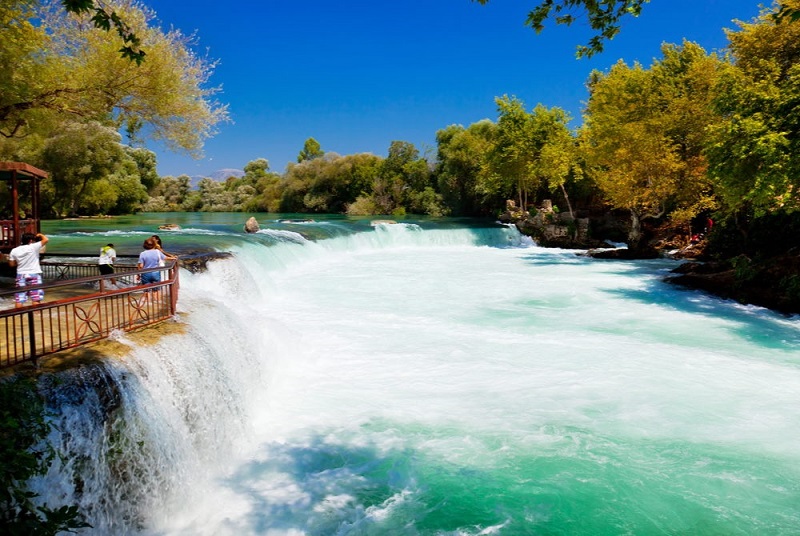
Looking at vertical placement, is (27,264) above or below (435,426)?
above

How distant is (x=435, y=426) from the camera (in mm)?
8156

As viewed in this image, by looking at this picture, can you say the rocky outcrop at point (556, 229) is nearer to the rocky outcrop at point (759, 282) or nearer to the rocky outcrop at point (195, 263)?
the rocky outcrop at point (759, 282)

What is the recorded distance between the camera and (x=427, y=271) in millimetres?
24078

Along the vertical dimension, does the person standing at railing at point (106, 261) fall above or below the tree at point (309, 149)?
below

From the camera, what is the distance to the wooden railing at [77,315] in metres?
5.66

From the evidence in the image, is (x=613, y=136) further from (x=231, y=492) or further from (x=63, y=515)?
(x=63, y=515)

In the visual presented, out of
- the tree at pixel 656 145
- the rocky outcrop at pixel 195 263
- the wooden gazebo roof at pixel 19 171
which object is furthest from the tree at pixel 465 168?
the wooden gazebo roof at pixel 19 171

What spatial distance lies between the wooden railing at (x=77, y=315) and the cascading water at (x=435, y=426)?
61cm

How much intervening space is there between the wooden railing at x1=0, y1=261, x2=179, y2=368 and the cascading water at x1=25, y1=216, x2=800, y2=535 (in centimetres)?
61

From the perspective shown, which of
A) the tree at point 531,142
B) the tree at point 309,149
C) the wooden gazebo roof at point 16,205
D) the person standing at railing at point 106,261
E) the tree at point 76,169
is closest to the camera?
the person standing at railing at point 106,261

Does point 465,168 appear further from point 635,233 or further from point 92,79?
point 92,79

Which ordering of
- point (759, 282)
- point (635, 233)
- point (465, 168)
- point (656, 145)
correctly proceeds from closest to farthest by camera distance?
point (759, 282) < point (656, 145) < point (635, 233) < point (465, 168)

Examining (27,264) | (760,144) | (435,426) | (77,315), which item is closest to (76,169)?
(27,264)

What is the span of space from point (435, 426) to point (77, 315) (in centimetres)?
531
